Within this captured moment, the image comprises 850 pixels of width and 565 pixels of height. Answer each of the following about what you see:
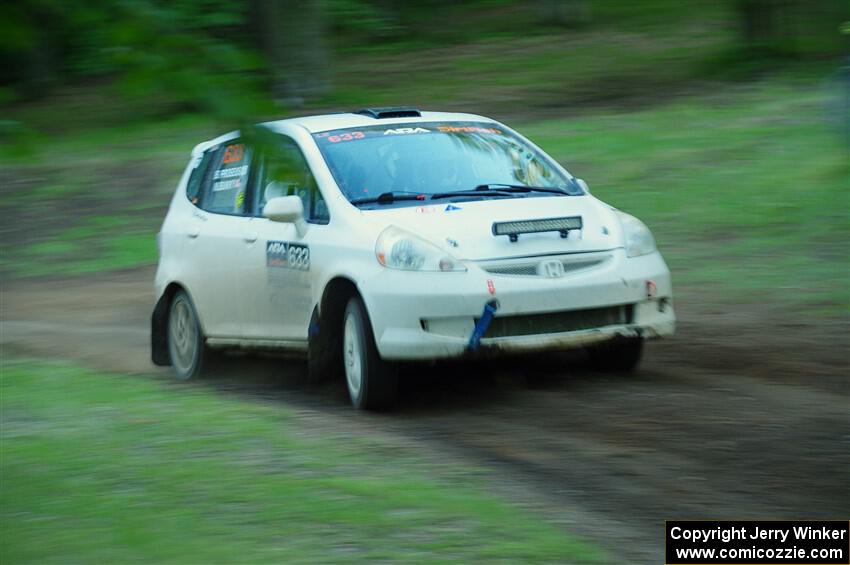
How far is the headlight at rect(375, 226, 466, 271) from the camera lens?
739 centimetres

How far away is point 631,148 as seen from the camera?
53.9ft

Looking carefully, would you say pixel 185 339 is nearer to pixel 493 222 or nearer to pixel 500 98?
pixel 493 222

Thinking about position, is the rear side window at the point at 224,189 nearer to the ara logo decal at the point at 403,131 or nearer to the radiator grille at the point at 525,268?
the ara logo decal at the point at 403,131

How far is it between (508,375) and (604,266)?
1.22 m

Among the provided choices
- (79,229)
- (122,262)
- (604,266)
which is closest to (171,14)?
(604,266)

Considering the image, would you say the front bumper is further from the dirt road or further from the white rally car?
the dirt road

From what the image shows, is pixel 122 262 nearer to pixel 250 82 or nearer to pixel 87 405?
pixel 87 405

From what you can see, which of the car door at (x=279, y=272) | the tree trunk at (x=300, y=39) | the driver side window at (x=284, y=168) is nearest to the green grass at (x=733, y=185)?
the car door at (x=279, y=272)

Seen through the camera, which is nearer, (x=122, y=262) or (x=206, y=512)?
(x=206, y=512)

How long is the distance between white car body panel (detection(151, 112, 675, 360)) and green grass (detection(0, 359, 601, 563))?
32.2 inches

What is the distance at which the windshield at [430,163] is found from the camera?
8.26m

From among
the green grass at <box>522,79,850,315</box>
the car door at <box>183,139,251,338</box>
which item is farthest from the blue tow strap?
the green grass at <box>522,79,850,315</box>

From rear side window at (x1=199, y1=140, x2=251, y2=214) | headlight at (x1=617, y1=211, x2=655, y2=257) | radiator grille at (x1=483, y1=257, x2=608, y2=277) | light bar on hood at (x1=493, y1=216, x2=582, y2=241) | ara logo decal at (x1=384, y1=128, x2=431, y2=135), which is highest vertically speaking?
ara logo decal at (x1=384, y1=128, x2=431, y2=135)

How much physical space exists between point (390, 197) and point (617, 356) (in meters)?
1.73
